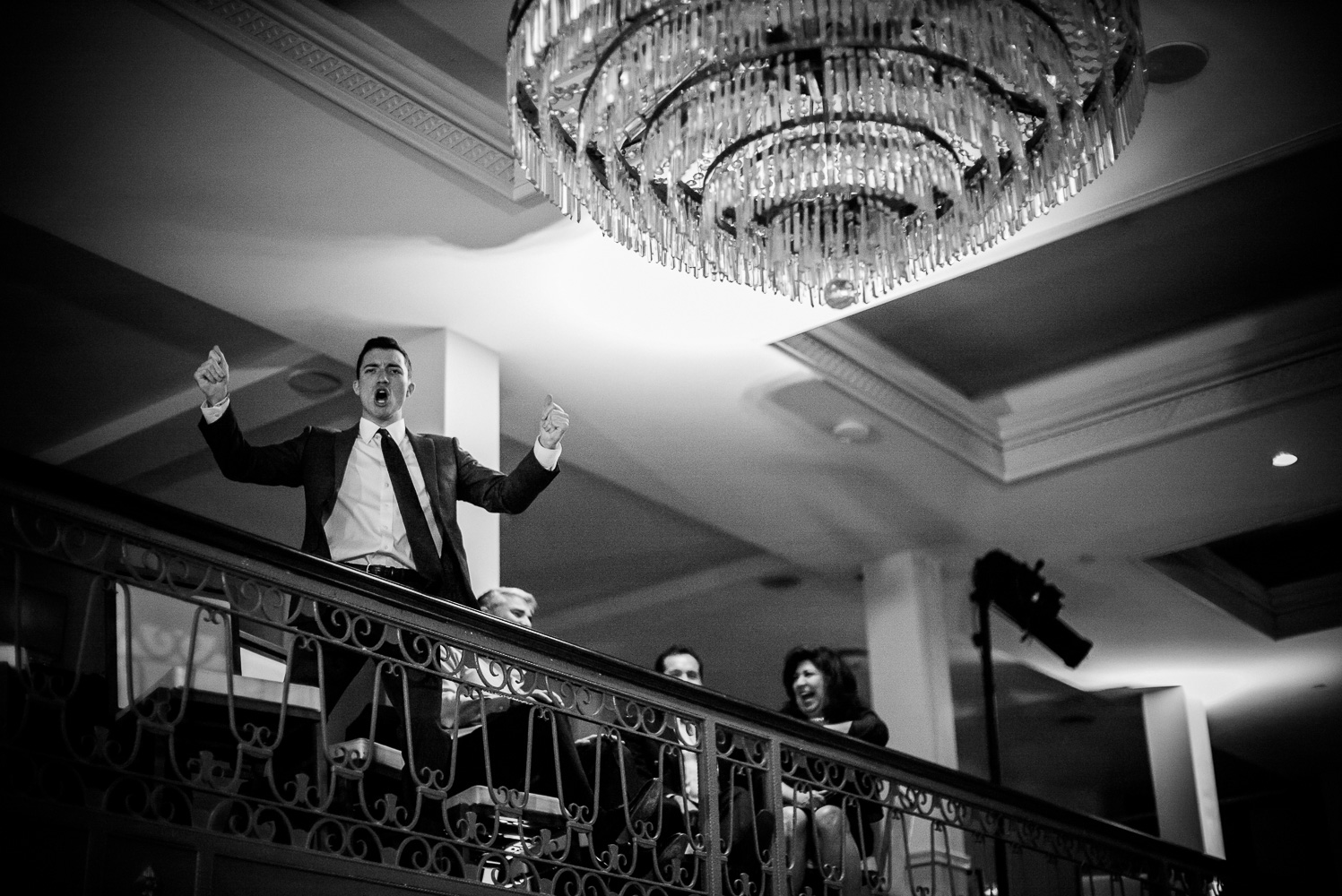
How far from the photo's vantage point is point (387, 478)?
5.43 m

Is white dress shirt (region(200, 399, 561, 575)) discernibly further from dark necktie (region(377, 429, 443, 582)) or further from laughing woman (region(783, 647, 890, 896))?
laughing woman (region(783, 647, 890, 896))

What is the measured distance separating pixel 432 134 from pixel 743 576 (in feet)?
17.2

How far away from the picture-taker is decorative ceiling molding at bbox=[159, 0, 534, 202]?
538 cm

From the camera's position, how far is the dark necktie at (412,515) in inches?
207

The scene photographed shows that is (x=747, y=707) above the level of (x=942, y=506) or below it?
below

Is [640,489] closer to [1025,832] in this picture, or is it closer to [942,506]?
[942,506]

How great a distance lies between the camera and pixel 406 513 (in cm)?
532

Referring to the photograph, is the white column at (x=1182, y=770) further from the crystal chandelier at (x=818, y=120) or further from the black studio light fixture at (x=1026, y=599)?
the crystal chandelier at (x=818, y=120)

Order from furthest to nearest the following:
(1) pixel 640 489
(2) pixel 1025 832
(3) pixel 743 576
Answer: (3) pixel 743 576, (1) pixel 640 489, (2) pixel 1025 832

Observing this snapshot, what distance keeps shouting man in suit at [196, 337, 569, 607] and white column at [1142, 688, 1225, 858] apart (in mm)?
7478

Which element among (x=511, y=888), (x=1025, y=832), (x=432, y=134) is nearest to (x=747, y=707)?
(x=511, y=888)

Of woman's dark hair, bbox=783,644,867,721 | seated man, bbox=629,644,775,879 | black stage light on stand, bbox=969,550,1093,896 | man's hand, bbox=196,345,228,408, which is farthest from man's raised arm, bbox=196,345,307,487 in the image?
black stage light on stand, bbox=969,550,1093,896

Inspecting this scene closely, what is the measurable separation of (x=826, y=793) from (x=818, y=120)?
2627 mm

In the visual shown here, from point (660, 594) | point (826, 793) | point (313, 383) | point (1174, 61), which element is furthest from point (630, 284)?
point (660, 594)
